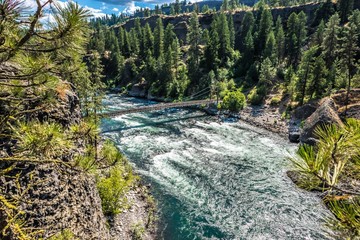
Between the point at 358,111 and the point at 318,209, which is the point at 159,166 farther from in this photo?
the point at 358,111

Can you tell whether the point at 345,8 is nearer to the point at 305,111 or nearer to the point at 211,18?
the point at 211,18

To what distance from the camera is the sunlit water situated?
12255 millimetres

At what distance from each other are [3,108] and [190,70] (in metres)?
48.8

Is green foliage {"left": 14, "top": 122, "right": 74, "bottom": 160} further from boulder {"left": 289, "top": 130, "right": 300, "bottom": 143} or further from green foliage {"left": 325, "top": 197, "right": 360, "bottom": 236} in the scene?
boulder {"left": 289, "top": 130, "right": 300, "bottom": 143}

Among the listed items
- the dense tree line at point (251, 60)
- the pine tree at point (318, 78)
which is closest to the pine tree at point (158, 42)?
the dense tree line at point (251, 60)

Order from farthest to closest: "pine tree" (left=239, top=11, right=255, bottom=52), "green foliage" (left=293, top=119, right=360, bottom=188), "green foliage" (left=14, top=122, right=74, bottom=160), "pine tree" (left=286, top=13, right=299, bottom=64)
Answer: "pine tree" (left=239, top=11, right=255, bottom=52) < "pine tree" (left=286, top=13, right=299, bottom=64) < "green foliage" (left=14, top=122, right=74, bottom=160) < "green foliage" (left=293, top=119, right=360, bottom=188)

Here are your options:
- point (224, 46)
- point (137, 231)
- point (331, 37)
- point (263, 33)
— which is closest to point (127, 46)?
point (224, 46)

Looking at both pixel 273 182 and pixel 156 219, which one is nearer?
pixel 156 219

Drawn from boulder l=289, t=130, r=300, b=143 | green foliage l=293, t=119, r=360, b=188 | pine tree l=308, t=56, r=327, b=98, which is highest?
green foliage l=293, t=119, r=360, b=188

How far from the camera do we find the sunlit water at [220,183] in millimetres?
12255

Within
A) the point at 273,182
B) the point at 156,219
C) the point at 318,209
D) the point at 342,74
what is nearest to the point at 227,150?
the point at 273,182

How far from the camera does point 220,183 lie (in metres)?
16.6

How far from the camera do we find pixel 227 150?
22.5 meters

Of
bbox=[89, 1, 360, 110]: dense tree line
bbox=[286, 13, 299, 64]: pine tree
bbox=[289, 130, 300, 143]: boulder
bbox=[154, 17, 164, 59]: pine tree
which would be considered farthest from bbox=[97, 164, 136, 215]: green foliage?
bbox=[154, 17, 164, 59]: pine tree
